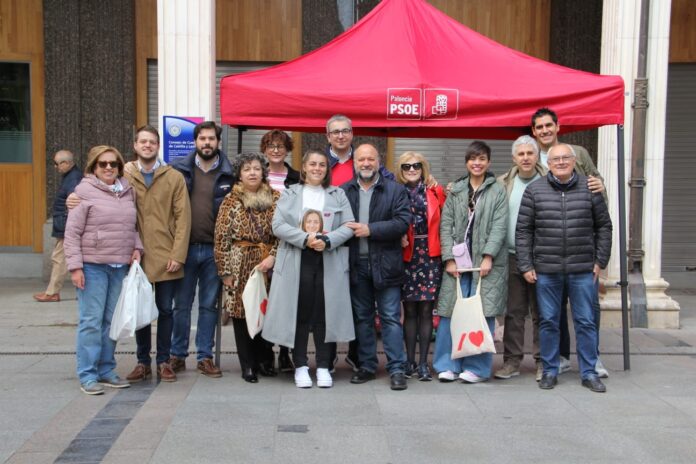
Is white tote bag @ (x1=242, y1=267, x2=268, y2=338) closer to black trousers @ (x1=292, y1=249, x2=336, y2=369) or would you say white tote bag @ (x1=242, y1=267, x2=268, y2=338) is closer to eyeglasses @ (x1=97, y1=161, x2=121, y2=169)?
black trousers @ (x1=292, y1=249, x2=336, y2=369)

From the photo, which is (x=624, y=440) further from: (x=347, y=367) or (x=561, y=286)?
(x=347, y=367)

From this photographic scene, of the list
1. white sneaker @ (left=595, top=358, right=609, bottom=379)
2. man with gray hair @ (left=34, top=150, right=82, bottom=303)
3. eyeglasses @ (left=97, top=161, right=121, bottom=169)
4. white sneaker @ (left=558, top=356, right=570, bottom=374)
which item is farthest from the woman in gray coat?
man with gray hair @ (left=34, top=150, right=82, bottom=303)

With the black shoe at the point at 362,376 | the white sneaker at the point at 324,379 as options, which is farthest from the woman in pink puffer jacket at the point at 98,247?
the black shoe at the point at 362,376

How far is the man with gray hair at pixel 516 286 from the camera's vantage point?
19.9 ft

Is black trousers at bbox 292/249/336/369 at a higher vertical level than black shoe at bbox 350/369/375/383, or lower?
higher

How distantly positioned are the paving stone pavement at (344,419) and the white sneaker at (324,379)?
6 cm

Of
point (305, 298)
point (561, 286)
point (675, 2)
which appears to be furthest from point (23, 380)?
point (675, 2)

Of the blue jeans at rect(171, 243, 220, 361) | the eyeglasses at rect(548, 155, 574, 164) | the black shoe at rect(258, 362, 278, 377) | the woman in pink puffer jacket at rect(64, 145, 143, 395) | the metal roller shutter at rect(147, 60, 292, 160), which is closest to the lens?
the woman in pink puffer jacket at rect(64, 145, 143, 395)

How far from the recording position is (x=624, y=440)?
4.71 m

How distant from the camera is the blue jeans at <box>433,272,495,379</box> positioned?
609 cm

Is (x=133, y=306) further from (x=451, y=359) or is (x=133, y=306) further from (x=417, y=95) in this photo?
(x=417, y=95)

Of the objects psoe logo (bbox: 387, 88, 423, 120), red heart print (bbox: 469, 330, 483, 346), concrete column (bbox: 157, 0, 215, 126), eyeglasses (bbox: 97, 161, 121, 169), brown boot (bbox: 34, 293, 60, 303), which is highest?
concrete column (bbox: 157, 0, 215, 126)

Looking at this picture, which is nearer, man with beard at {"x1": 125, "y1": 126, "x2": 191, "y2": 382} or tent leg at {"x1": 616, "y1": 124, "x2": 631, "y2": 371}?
man with beard at {"x1": 125, "y1": 126, "x2": 191, "y2": 382}

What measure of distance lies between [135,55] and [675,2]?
8.05 meters
